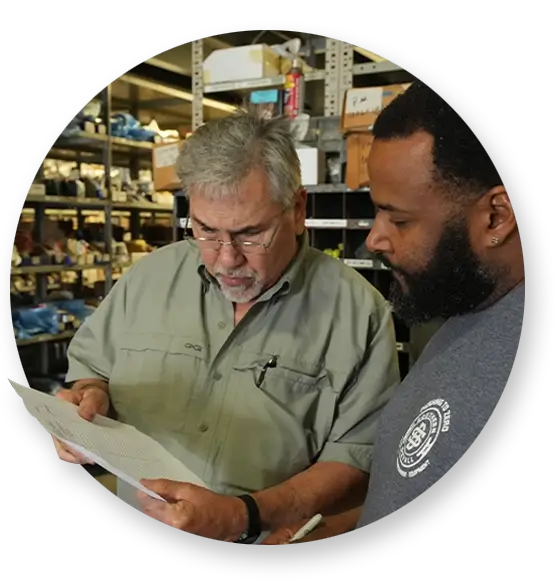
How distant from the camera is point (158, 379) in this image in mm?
910

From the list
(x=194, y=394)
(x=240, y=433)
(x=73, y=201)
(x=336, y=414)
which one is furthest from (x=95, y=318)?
(x=73, y=201)

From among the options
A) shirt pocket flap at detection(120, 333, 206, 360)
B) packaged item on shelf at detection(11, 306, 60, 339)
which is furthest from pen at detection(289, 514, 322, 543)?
packaged item on shelf at detection(11, 306, 60, 339)

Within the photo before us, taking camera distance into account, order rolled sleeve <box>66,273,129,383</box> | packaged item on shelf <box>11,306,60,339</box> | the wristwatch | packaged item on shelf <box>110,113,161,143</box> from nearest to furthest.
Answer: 1. the wristwatch
2. rolled sleeve <box>66,273,129,383</box>
3. packaged item on shelf <box>110,113,161,143</box>
4. packaged item on shelf <box>11,306,60,339</box>

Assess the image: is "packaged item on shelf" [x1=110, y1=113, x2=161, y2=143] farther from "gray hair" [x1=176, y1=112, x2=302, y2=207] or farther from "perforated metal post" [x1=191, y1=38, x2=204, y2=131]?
"gray hair" [x1=176, y1=112, x2=302, y2=207]

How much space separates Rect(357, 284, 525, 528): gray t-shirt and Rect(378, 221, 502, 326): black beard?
0.9 inches

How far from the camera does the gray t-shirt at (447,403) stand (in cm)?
63

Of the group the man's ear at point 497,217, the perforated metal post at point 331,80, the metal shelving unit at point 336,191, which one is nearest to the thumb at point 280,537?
the metal shelving unit at point 336,191

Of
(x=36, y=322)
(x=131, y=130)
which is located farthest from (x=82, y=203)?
(x=131, y=130)

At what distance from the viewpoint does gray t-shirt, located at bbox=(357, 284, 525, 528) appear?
0.63 meters

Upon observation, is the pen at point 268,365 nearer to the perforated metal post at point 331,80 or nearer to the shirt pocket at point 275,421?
the shirt pocket at point 275,421

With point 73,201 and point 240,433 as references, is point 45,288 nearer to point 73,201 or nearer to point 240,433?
point 73,201

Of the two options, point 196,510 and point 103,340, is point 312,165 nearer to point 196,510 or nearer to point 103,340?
point 103,340

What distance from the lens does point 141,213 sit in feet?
4.03

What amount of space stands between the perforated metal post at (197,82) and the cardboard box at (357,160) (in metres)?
0.28
